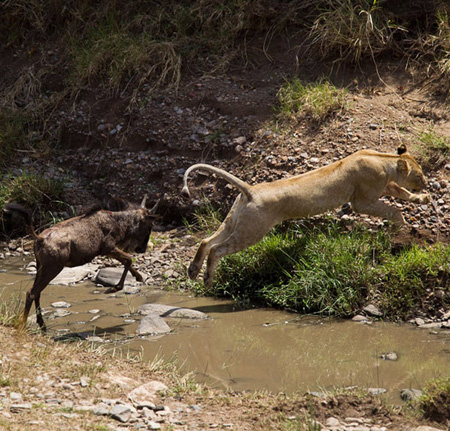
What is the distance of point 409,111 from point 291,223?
2591 mm

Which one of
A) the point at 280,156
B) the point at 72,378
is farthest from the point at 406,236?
the point at 72,378

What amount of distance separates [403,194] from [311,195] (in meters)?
1.16

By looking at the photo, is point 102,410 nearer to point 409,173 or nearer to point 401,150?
point 409,173

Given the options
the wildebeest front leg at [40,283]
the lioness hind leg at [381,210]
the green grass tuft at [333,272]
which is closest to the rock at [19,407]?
the wildebeest front leg at [40,283]

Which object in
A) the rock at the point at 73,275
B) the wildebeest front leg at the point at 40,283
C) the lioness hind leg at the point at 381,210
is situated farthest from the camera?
the rock at the point at 73,275

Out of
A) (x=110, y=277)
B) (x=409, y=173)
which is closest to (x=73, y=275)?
(x=110, y=277)

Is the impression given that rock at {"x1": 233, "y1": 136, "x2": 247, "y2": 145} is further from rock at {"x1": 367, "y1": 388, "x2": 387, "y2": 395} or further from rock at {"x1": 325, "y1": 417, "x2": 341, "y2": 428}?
rock at {"x1": 325, "y1": 417, "x2": 341, "y2": 428}

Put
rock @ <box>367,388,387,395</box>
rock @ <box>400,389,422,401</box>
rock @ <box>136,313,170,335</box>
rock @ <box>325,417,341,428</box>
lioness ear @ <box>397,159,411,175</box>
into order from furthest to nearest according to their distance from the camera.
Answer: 1. lioness ear @ <box>397,159,411,175</box>
2. rock @ <box>136,313,170,335</box>
3. rock @ <box>367,388,387,395</box>
4. rock @ <box>400,389,422,401</box>
5. rock @ <box>325,417,341,428</box>

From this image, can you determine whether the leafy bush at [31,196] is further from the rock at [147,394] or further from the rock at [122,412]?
the rock at [122,412]

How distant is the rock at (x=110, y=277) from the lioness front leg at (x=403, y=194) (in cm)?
312

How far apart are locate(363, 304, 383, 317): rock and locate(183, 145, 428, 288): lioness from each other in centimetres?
123

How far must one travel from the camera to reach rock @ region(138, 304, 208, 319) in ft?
23.8

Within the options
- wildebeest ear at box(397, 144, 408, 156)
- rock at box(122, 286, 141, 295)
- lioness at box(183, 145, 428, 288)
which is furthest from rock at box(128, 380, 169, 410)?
wildebeest ear at box(397, 144, 408, 156)

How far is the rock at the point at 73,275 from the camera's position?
343 inches
